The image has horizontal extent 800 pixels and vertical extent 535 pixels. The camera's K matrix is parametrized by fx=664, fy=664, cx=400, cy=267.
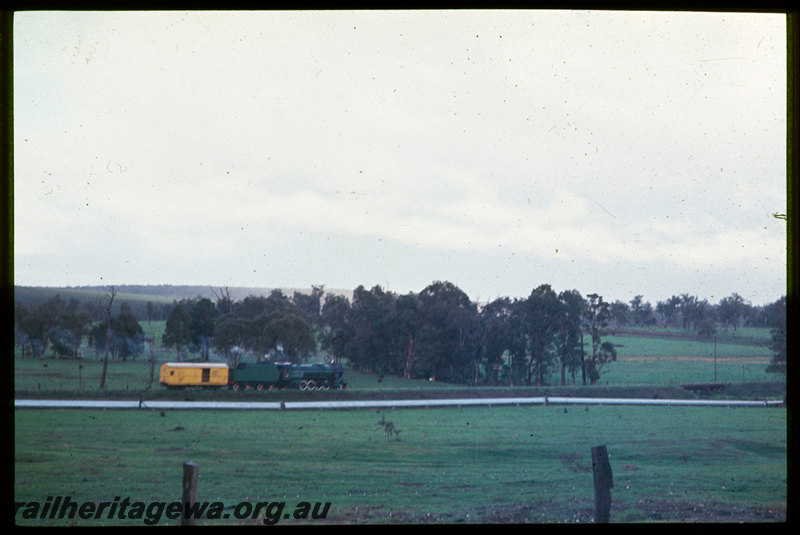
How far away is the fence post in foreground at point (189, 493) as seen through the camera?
Result: 3211 millimetres

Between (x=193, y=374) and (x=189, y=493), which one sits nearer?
(x=189, y=493)

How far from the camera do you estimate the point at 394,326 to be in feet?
39.1

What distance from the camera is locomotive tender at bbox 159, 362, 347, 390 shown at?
1645cm

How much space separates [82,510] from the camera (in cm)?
551

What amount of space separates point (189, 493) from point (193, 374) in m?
14.6

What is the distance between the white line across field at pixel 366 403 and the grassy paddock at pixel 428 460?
0.94ft

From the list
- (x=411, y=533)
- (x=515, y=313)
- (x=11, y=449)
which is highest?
(x=515, y=313)

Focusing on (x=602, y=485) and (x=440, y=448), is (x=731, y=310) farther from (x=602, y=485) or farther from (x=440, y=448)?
(x=602, y=485)

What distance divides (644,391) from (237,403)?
37.8ft

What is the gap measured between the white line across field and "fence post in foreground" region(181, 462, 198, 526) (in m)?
12.9

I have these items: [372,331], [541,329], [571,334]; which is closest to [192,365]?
[372,331]

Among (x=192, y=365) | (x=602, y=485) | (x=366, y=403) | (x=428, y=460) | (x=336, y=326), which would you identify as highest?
(x=336, y=326)
